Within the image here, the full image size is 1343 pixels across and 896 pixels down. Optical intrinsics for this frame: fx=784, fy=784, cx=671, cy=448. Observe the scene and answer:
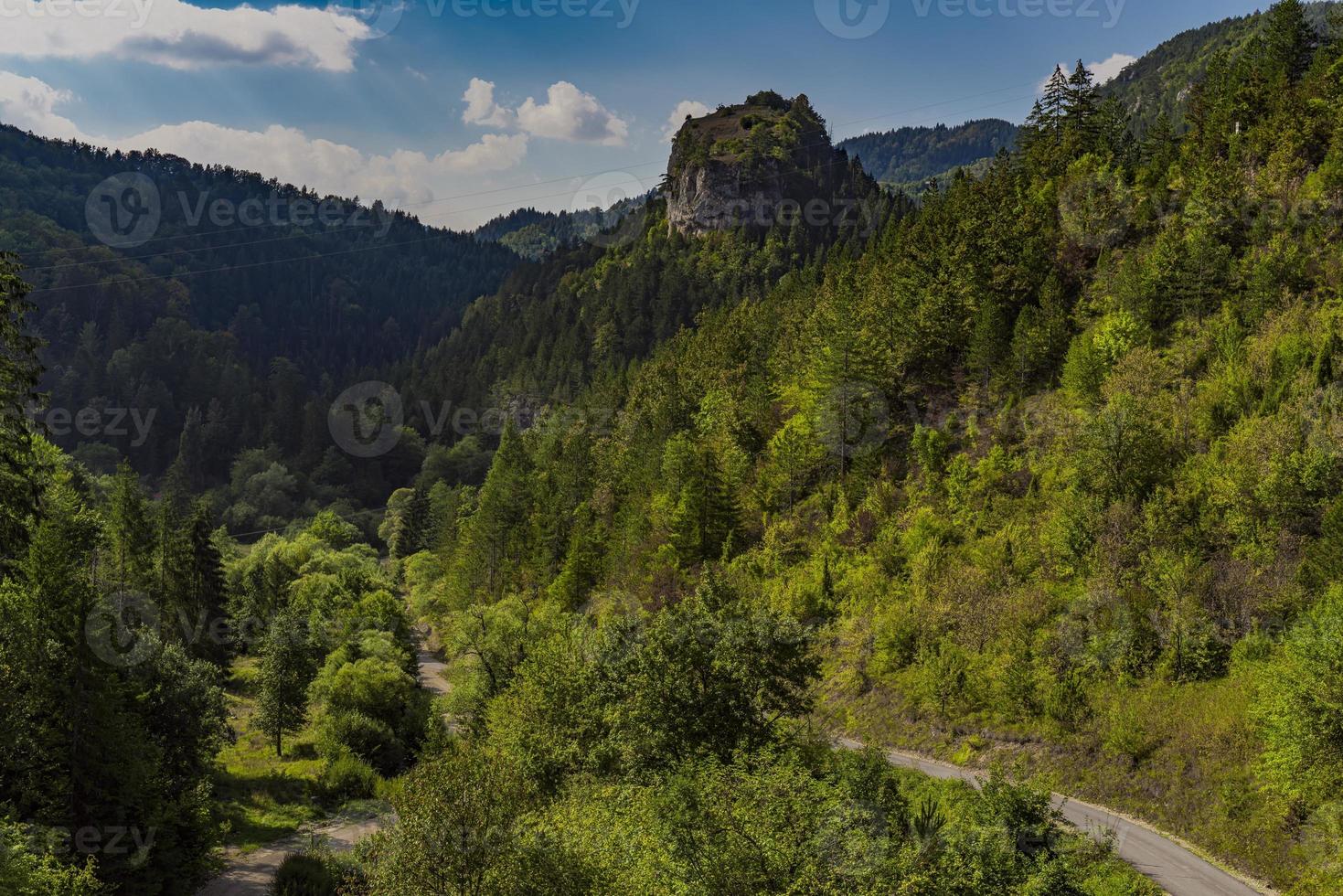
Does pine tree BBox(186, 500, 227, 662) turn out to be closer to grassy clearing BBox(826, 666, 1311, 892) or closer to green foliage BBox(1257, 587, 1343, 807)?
grassy clearing BBox(826, 666, 1311, 892)

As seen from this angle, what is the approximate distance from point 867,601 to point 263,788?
1427 inches

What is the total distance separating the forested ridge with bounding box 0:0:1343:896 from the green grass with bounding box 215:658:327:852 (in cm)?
32

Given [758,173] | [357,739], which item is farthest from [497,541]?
[758,173]

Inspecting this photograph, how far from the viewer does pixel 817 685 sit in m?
45.2

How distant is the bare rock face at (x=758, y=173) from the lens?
15350 cm

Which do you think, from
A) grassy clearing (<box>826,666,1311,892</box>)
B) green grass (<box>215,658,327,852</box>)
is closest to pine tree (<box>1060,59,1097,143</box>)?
grassy clearing (<box>826,666,1311,892</box>)

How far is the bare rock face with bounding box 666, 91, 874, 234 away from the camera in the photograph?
504ft

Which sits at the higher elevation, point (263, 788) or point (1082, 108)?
point (1082, 108)

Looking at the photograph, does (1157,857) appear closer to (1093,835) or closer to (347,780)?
(1093,835)

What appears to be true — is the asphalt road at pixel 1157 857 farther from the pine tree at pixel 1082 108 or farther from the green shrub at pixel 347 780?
the pine tree at pixel 1082 108

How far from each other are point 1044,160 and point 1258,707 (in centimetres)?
5395

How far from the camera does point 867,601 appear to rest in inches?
1869

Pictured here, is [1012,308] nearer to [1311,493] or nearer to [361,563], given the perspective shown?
[1311,493]

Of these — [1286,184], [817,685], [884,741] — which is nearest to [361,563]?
[817,685]
